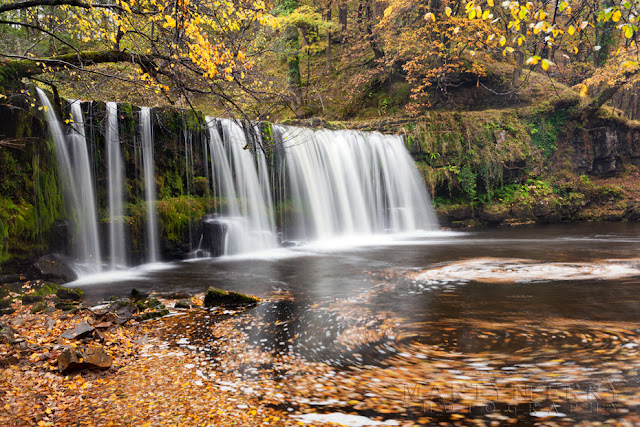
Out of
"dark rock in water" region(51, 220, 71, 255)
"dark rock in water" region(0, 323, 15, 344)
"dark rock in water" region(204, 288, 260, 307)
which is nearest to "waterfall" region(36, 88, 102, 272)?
"dark rock in water" region(51, 220, 71, 255)

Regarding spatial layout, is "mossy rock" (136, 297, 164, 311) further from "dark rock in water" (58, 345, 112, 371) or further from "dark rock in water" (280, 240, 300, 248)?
"dark rock in water" (280, 240, 300, 248)

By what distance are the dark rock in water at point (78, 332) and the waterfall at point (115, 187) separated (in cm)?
603

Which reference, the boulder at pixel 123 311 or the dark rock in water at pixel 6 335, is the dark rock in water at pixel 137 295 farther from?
the dark rock in water at pixel 6 335

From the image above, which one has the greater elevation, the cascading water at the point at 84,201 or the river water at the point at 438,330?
the cascading water at the point at 84,201

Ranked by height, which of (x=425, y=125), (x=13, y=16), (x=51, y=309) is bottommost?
(x=51, y=309)

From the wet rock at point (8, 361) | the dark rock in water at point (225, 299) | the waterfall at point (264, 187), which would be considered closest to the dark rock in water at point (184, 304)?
the dark rock in water at point (225, 299)

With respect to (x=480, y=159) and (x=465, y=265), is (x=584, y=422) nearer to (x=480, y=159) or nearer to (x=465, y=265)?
(x=465, y=265)

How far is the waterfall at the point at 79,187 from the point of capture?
9.31 m

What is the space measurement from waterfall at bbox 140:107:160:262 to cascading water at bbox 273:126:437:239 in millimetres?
4352

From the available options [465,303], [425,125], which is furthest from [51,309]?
[425,125]

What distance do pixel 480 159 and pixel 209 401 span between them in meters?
17.2

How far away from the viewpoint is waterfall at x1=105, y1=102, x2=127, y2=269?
10.3 meters

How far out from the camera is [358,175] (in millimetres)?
16641

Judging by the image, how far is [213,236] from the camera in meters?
12.1
